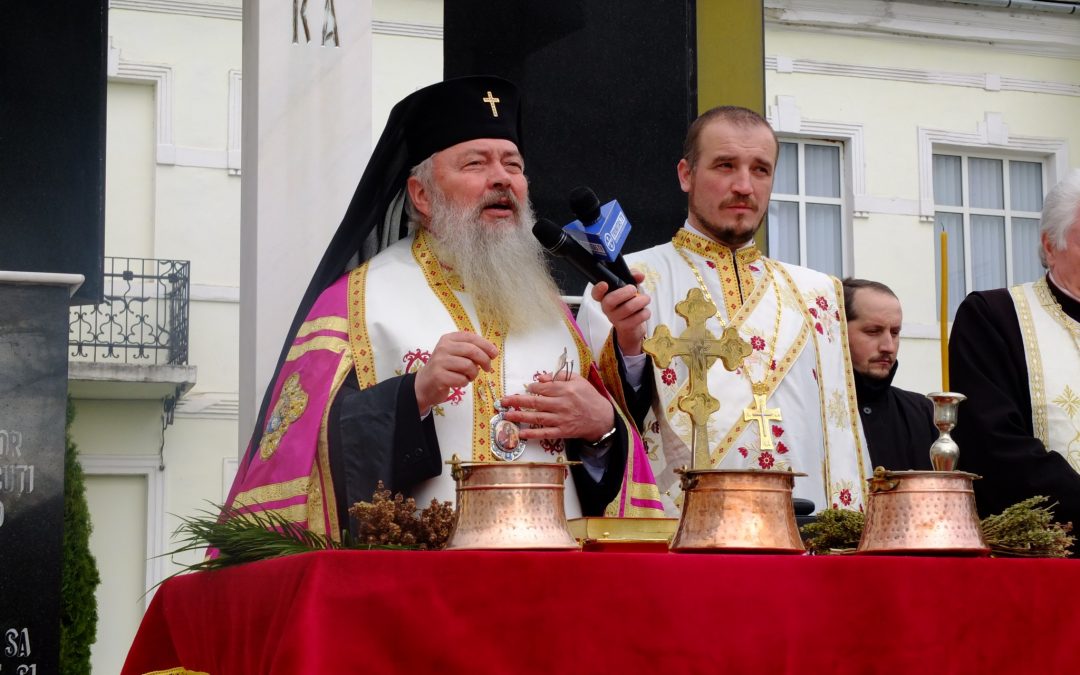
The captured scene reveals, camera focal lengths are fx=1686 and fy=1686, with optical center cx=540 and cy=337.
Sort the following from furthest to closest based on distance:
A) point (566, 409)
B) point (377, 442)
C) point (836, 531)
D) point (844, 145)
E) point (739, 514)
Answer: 1. point (844, 145)
2. point (566, 409)
3. point (377, 442)
4. point (836, 531)
5. point (739, 514)

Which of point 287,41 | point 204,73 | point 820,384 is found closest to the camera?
Answer: point 820,384

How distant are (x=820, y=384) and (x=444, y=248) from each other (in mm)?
1220

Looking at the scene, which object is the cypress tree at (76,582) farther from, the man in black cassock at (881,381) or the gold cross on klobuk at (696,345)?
the gold cross on klobuk at (696,345)

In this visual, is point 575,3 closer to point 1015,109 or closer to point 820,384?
point 820,384

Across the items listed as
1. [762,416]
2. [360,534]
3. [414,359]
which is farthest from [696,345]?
[762,416]

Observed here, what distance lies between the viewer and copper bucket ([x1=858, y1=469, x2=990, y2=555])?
2770mm

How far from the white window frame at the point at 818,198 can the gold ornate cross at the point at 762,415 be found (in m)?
13.2

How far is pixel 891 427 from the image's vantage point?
629 cm

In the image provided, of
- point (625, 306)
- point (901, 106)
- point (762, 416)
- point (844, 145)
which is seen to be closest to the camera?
point (625, 306)

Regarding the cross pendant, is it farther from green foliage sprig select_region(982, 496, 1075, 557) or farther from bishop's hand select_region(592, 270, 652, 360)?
green foliage sprig select_region(982, 496, 1075, 557)

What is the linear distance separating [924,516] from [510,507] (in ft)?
2.25

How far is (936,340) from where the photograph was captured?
18.5 meters

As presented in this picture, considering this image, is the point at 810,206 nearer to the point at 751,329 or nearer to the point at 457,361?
the point at 751,329

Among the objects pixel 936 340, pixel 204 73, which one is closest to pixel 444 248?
pixel 204 73
